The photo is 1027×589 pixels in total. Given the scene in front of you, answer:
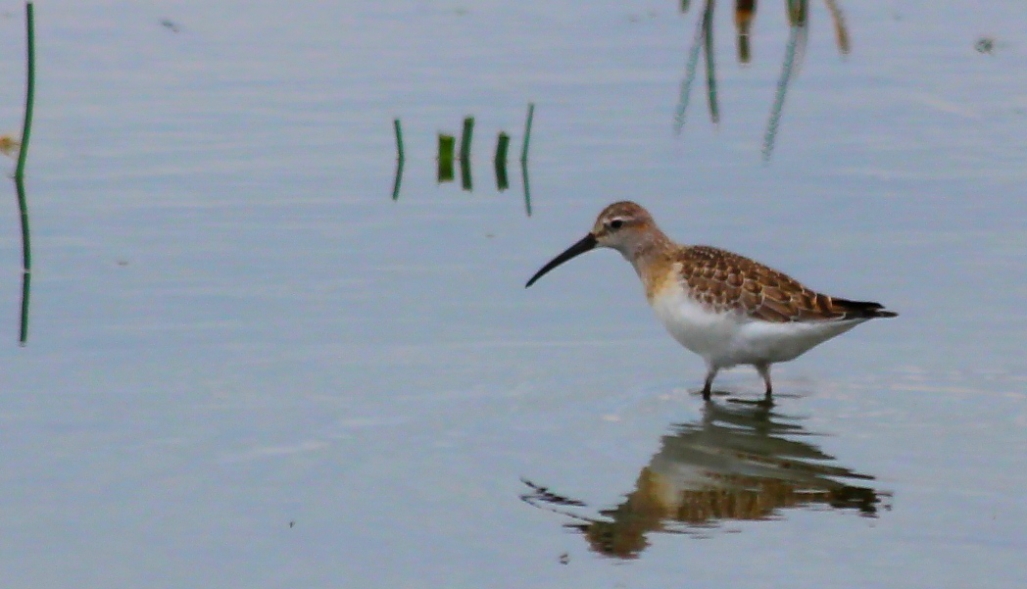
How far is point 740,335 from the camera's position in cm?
996

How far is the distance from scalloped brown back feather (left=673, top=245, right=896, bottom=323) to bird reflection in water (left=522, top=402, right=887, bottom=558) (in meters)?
0.58

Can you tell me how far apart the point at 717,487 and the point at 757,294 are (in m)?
1.77

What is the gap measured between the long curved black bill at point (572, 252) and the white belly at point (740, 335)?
37.8 inches

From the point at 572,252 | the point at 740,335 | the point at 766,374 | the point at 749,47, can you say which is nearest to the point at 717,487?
the point at 740,335

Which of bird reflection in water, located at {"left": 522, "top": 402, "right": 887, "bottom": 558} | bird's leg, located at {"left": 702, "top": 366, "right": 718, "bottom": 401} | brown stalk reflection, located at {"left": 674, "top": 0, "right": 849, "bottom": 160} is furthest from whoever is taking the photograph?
brown stalk reflection, located at {"left": 674, "top": 0, "right": 849, "bottom": 160}

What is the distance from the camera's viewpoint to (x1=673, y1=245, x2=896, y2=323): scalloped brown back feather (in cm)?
982

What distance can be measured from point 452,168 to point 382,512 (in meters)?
Result: 5.73

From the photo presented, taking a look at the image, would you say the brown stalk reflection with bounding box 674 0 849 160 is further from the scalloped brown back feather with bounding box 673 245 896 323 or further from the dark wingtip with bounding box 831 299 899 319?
the dark wingtip with bounding box 831 299 899 319

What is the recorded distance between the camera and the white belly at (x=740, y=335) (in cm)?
986

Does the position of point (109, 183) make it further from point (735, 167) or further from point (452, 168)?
point (735, 167)

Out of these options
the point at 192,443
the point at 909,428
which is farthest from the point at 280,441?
the point at 909,428

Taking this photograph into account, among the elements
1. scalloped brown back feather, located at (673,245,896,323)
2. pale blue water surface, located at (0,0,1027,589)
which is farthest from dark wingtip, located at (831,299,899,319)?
pale blue water surface, located at (0,0,1027,589)

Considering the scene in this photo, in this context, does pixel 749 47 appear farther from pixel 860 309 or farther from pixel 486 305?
pixel 860 309

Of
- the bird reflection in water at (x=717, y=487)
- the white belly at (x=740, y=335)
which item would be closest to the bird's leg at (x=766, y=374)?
the white belly at (x=740, y=335)
